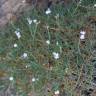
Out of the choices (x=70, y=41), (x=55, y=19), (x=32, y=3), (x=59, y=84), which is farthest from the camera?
(x=32, y=3)

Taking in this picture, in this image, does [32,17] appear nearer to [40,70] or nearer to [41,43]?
[41,43]

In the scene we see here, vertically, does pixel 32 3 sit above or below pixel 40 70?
above

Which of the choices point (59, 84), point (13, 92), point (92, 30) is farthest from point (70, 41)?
point (13, 92)

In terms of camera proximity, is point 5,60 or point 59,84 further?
point 5,60

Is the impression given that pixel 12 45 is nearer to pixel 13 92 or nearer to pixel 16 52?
pixel 16 52

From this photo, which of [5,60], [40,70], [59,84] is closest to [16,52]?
[5,60]

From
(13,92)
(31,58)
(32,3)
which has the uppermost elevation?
(32,3)

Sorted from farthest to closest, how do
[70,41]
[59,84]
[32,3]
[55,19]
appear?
1. [32,3]
2. [55,19]
3. [70,41]
4. [59,84]
